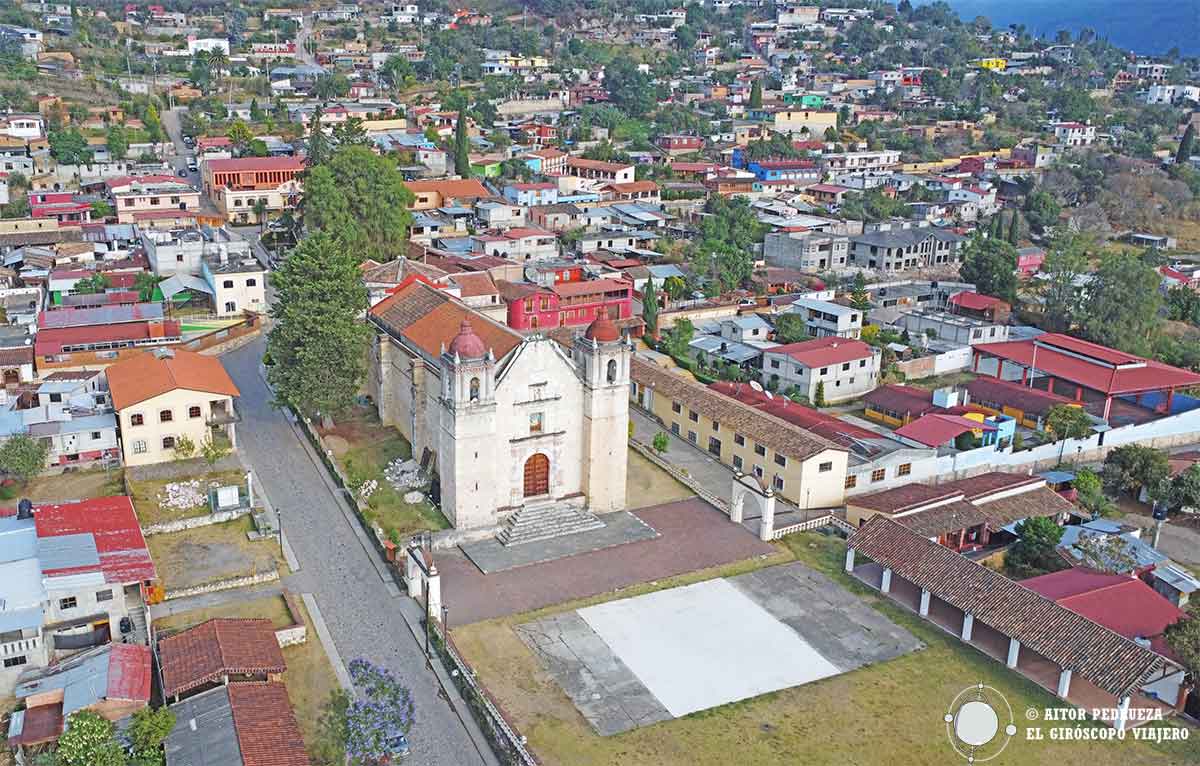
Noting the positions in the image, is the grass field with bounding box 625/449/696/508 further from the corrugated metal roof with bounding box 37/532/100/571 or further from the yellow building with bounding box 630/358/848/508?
the corrugated metal roof with bounding box 37/532/100/571

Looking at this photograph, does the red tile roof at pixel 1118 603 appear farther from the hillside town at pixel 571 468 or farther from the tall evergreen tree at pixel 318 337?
the tall evergreen tree at pixel 318 337

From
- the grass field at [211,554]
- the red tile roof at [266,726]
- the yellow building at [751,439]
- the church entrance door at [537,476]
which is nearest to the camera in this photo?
the red tile roof at [266,726]

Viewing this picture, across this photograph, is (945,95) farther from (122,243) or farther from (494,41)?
(122,243)

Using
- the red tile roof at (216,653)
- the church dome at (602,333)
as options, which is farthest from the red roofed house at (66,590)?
the church dome at (602,333)

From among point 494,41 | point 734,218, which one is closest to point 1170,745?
point 734,218

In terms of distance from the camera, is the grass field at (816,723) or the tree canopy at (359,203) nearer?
the grass field at (816,723)
